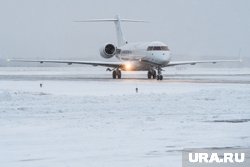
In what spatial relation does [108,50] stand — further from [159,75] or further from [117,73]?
[159,75]

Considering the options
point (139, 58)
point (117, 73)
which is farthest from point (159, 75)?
point (117, 73)

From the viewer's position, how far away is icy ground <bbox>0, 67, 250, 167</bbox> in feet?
34.0

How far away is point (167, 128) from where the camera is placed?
14656 mm

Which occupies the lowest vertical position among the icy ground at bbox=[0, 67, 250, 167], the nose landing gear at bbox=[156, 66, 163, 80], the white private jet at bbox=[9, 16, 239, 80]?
the icy ground at bbox=[0, 67, 250, 167]

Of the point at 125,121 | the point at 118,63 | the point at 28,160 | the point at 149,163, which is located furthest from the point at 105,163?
the point at 118,63

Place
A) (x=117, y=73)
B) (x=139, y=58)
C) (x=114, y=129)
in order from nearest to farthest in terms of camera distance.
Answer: (x=114, y=129)
(x=139, y=58)
(x=117, y=73)

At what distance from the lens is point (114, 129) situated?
14.3m

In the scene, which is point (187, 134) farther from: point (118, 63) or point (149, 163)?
point (118, 63)

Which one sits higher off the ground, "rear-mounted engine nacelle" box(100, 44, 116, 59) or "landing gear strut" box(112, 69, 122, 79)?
"rear-mounted engine nacelle" box(100, 44, 116, 59)

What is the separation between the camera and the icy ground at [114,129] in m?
10.4

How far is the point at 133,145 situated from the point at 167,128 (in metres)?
3.00

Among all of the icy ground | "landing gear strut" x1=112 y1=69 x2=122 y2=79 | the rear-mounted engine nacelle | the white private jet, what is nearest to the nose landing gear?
the white private jet

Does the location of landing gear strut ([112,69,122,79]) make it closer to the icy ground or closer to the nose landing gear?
the nose landing gear

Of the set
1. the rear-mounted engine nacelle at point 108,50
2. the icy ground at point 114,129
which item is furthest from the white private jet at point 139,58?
the icy ground at point 114,129
